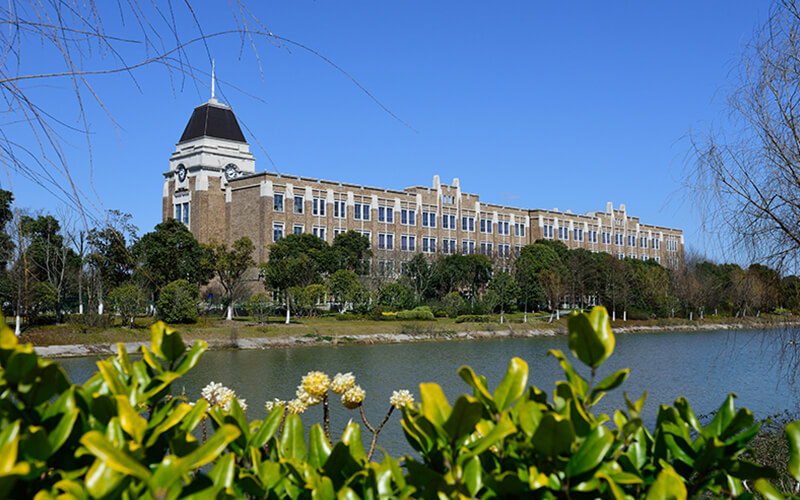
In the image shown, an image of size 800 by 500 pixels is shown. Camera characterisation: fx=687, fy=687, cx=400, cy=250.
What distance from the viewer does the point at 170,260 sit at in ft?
119

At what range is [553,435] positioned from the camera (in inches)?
47.1

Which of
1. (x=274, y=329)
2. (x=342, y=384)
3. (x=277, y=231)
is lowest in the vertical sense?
(x=274, y=329)

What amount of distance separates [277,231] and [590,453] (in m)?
47.2

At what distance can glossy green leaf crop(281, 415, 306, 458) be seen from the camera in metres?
1.55

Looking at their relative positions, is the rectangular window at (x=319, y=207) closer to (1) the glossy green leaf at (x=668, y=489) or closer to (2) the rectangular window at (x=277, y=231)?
(2) the rectangular window at (x=277, y=231)

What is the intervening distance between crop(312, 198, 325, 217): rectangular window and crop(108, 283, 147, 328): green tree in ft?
71.3

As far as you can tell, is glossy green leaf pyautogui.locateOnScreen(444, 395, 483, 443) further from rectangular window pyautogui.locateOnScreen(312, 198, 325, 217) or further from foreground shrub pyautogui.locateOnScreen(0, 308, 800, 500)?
rectangular window pyautogui.locateOnScreen(312, 198, 325, 217)

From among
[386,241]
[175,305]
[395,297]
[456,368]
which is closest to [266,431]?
[456,368]

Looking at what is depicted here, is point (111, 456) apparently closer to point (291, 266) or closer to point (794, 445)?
point (794, 445)

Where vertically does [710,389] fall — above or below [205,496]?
below

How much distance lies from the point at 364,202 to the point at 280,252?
1356cm

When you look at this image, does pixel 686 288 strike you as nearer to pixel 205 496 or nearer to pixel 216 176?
pixel 216 176

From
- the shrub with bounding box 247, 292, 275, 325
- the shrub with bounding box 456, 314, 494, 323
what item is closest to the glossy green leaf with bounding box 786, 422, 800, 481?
the shrub with bounding box 247, 292, 275, 325

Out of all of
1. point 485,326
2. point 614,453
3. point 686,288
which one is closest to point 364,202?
point 485,326
